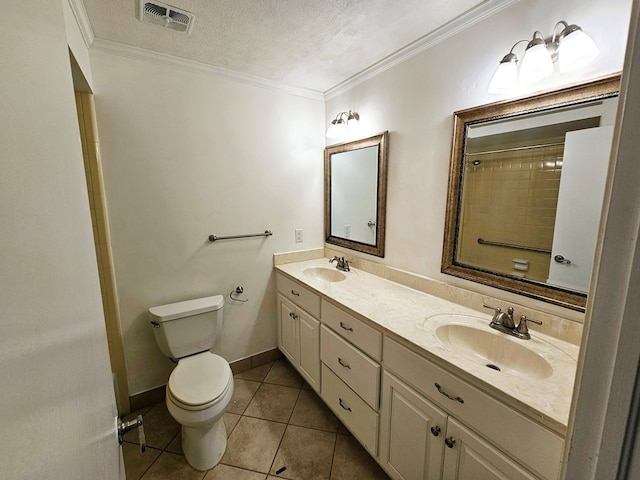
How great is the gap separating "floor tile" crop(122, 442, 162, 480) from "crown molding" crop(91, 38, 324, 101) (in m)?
2.35

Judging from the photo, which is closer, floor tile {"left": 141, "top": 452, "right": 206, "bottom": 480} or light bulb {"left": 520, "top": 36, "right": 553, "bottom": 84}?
light bulb {"left": 520, "top": 36, "right": 553, "bottom": 84}

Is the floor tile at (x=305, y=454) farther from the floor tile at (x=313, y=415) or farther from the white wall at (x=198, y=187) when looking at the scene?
the white wall at (x=198, y=187)

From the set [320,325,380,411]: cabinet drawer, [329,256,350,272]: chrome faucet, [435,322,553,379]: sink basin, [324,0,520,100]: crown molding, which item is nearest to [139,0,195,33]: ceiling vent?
[324,0,520,100]: crown molding

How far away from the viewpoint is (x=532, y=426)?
83 cm

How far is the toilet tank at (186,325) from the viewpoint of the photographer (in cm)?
178

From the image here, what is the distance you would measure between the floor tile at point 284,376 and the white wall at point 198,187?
0.19 metres

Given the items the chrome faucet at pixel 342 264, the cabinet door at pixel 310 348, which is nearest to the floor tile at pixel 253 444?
the cabinet door at pixel 310 348

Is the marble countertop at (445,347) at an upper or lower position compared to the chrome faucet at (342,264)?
lower

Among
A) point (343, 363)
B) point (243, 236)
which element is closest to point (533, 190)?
point (343, 363)

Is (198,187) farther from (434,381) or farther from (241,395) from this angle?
(434,381)

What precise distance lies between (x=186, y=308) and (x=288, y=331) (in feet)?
2.62

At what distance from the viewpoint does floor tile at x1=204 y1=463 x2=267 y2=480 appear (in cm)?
147

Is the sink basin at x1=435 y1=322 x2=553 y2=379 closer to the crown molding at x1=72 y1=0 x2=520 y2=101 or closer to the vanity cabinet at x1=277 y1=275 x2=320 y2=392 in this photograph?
the vanity cabinet at x1=277 y1=275 x2=320 y2=392

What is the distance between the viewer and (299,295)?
2020 millimetres
